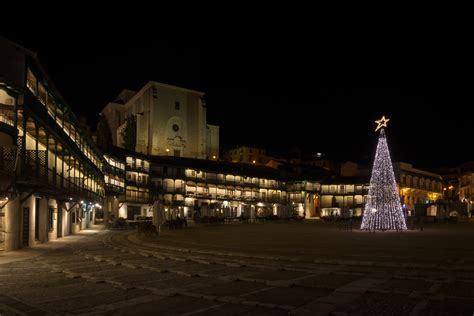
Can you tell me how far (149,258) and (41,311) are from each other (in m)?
9.81

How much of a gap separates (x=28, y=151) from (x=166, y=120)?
226ft

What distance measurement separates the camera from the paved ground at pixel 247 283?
906cm

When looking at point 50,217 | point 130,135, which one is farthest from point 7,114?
point 130,135

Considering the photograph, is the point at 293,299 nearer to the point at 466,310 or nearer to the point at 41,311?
the point at 466,310

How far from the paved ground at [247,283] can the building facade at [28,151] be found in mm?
3235

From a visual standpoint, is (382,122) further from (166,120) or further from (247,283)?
(166,120)

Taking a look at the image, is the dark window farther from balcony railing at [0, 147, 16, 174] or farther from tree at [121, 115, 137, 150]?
tree at [121, 115, 137, 150]

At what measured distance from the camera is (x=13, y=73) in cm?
2231

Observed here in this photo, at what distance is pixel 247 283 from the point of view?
12.1m

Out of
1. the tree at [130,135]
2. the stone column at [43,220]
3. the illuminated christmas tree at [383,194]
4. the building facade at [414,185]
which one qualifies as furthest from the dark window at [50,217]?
the building facade at [414,185]

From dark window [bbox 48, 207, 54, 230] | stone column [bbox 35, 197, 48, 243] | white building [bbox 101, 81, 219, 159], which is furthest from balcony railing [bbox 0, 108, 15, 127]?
white building [bbox 101, 81, 219, 159]

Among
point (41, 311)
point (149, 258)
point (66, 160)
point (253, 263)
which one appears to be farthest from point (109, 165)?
point (41, 311)

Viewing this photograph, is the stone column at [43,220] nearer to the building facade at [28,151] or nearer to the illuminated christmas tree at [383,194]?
the building facade at [28,151]

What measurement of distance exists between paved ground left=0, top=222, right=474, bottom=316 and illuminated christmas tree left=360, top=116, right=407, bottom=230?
678 inches
